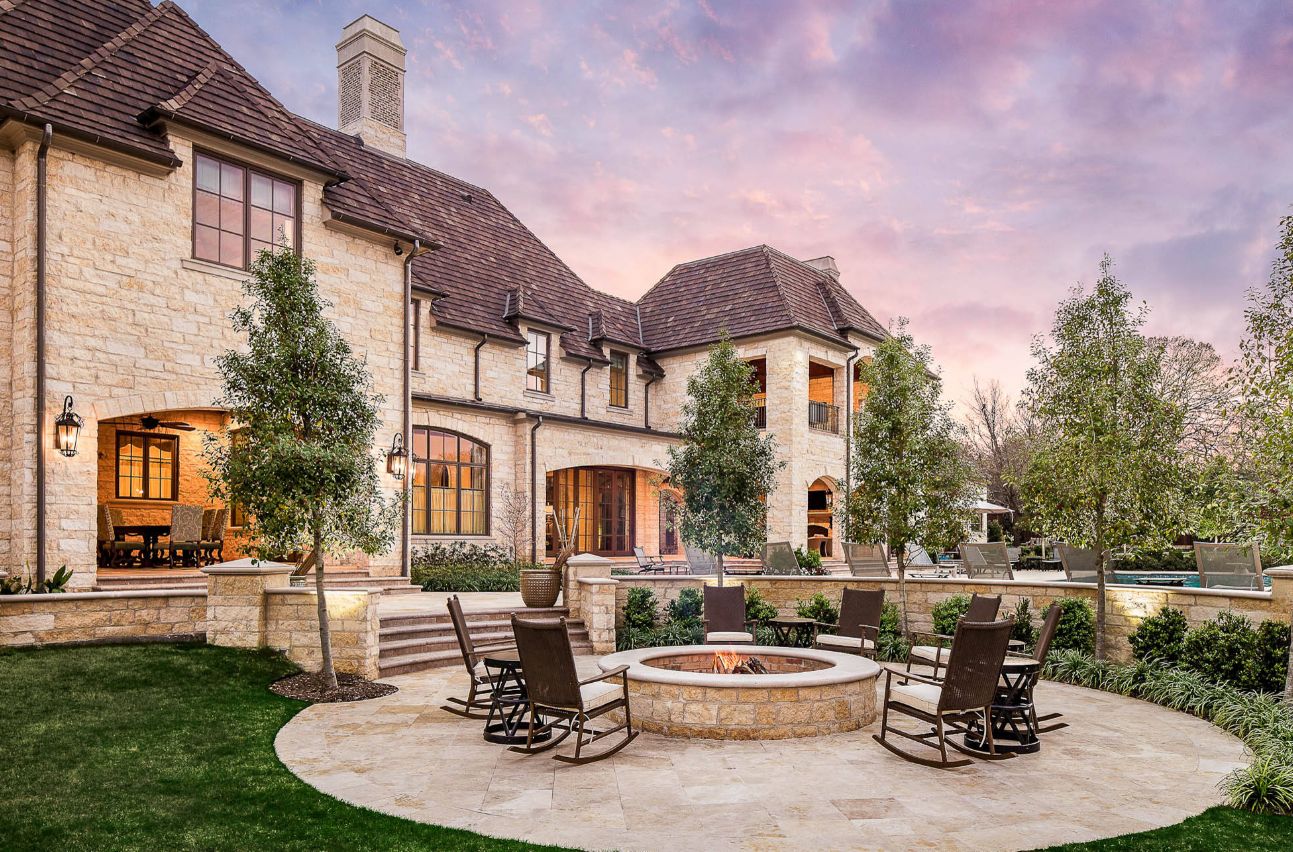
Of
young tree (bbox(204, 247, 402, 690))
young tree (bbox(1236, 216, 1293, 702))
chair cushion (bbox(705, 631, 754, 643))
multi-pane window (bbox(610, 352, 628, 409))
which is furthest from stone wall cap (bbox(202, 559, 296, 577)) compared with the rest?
multi-pane window (bbox(610, 352, 628, 409))

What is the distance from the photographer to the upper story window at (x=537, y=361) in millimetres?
21458

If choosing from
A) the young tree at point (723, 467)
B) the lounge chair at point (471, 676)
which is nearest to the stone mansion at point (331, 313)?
the young tree at point (723, 467)

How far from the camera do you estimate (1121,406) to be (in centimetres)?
1084

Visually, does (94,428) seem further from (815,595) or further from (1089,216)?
(1089,216)

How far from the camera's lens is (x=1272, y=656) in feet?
29.2

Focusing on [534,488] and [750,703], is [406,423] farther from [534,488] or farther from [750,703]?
[750,703]

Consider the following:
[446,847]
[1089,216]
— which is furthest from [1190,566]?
[446,847]

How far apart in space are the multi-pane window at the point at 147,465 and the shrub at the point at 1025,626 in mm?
15043

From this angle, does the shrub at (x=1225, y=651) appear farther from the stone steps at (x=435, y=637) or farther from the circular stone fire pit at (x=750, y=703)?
the stone steps at (x=435, y=637)

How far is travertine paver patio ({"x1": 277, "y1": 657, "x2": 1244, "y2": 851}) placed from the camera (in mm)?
5008

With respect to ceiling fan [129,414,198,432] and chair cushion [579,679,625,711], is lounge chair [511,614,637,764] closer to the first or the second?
chair cushion [579,679,625,711]

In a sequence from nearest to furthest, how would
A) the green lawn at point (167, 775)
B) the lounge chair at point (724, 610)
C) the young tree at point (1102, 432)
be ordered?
the green lawn at point (167, 775) < the young tree at point (1102, 432) < the lounge chair at point (724, 610)

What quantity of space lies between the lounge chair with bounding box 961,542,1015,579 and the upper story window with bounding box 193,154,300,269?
13559 millimetres

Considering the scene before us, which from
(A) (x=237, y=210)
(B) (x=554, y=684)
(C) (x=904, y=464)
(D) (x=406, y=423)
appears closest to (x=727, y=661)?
(B) (x=554, y=684)
